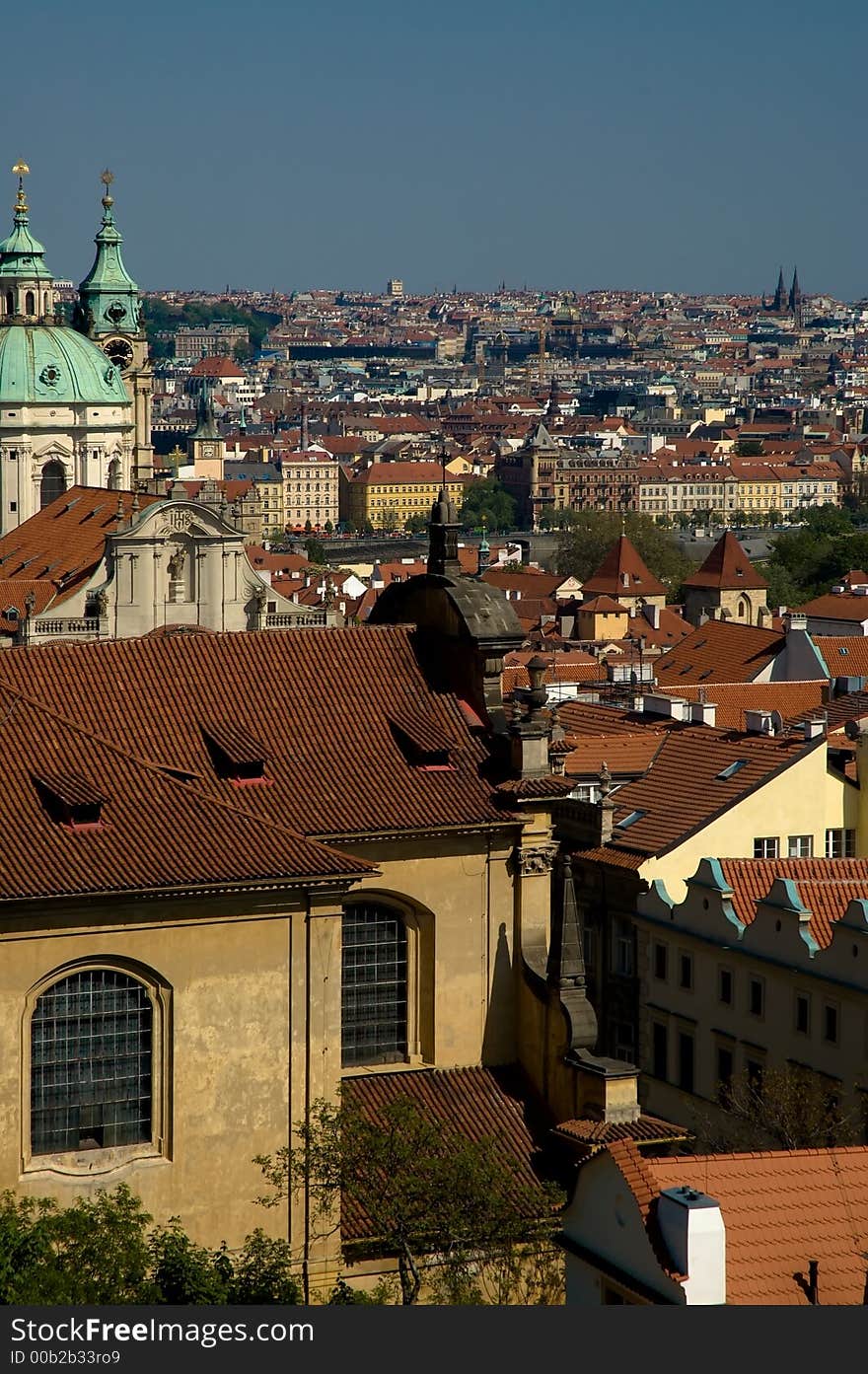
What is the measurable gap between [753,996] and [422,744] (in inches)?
368

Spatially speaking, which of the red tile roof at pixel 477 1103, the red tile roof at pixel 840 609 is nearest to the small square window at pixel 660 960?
the red tile roof at pixel 477 1103

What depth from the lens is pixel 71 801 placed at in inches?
1082

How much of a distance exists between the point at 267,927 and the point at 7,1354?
955 cm

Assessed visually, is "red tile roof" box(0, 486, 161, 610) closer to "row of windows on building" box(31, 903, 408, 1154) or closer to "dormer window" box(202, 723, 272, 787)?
"dormer window" box(202, 723, 272, 787)

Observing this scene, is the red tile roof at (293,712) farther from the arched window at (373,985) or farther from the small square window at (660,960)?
the small square window at (660,960)

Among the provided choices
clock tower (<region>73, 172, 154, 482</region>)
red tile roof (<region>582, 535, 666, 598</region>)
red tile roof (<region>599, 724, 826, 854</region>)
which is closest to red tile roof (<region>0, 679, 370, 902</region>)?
red tile roof (<region>599, 724, 826, 854</region>)

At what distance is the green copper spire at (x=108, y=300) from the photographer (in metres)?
110

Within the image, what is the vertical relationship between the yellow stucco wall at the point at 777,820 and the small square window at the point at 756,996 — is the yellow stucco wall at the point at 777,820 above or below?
above

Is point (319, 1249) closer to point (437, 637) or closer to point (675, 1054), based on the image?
point (437, 637)

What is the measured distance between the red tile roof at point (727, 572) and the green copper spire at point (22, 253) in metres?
34.6

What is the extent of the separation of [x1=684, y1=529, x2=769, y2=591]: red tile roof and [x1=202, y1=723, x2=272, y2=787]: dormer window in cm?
9603

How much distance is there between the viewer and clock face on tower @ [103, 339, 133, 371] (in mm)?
108750
